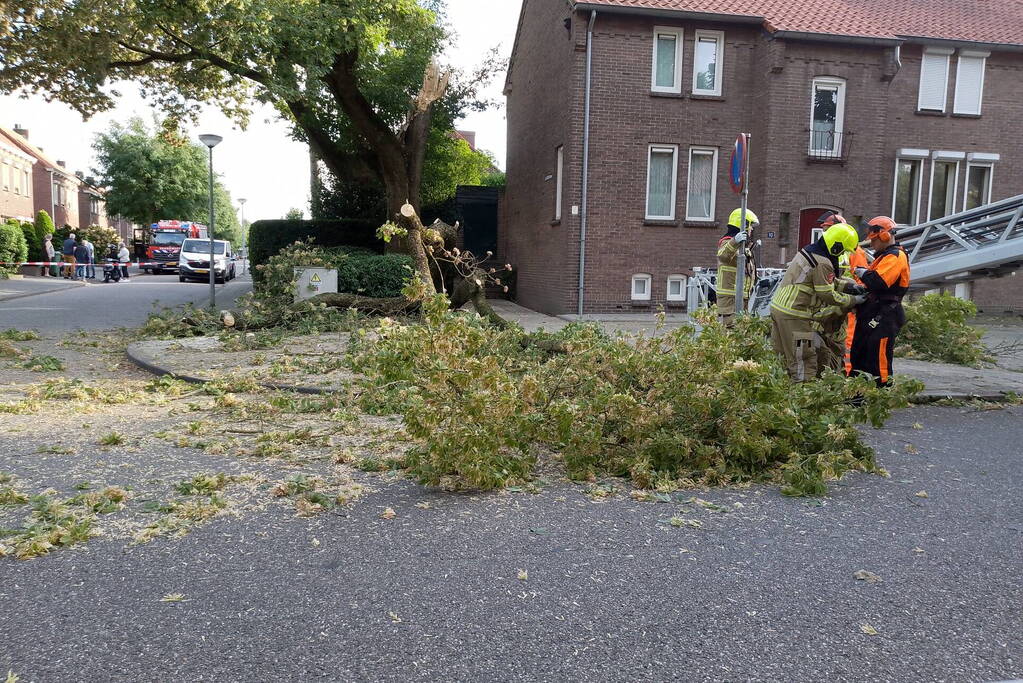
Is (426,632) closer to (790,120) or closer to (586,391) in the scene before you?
(586,391)

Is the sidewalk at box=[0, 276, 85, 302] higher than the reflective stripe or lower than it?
lower

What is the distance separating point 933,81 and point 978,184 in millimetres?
2843

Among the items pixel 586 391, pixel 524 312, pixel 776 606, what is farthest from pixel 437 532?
pixel 524 312

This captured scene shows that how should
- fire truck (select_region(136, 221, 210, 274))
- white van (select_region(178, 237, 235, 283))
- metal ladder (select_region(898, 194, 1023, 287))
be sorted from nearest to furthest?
metal ladder (select_region(898, 194, 1023, 287)) → white van (select_region(178, 237, 235, 283)) → fire truck (select_region(136, 221, 210, 274))

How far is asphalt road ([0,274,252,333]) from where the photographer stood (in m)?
14.0

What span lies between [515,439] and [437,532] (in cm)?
108

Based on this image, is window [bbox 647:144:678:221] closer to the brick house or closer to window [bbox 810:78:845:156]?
the brick house

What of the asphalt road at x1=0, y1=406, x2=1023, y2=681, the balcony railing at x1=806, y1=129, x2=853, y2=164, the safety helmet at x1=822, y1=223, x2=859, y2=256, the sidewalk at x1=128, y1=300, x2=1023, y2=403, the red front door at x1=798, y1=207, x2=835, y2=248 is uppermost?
the balcony railing at x1=806, y1=129, x2=853, y2=164

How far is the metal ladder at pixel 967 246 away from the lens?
26.6 feet

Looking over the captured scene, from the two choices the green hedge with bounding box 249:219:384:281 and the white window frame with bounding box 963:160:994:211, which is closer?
the white window frame with bounding box 963:160:994:211

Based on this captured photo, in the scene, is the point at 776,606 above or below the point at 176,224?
below

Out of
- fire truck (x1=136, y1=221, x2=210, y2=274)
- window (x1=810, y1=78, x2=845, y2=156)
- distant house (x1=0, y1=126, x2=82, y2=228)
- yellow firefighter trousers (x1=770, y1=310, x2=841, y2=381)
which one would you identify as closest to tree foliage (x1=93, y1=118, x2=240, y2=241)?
distant house (x1=0, y1=126, x2=82, y2=228)

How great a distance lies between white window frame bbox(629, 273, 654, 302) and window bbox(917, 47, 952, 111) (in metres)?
7.71

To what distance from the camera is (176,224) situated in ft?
132
